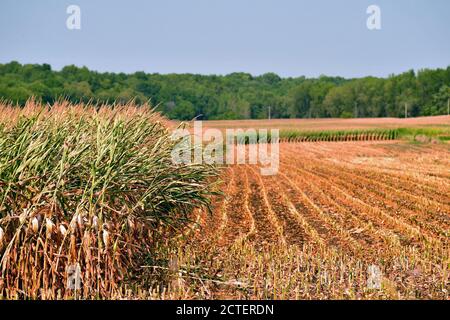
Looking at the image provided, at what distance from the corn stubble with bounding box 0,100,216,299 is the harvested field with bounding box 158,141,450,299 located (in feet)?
2.87

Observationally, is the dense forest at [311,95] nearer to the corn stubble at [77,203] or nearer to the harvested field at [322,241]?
the harvested field at [322,241]

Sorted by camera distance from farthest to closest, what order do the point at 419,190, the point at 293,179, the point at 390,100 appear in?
1. the point at 390,100
2. the point at 293,179
3. the point at 419,190

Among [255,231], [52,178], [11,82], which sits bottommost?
[255,231]

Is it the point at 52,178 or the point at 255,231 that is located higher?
the point at 52,178

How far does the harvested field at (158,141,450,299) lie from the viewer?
8.48 metres

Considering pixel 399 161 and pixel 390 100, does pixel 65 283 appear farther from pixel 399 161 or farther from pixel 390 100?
pixel 390 100

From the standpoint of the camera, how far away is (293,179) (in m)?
23.5

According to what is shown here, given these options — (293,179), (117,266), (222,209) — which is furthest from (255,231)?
(293,179)

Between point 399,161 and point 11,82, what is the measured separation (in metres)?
39.7

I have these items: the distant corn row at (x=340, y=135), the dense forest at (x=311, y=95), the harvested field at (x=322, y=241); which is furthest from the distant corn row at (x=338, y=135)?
the harvested field at (x=322, y=241)

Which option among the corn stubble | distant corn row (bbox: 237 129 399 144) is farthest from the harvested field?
distant corn row (bbox: 237 129 399 144)

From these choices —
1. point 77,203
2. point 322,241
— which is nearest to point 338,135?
point 322,241

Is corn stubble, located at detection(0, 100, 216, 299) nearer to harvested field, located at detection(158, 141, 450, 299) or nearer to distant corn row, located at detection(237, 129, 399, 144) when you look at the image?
harvested field, located at detection(158, 141, 450, 299)
